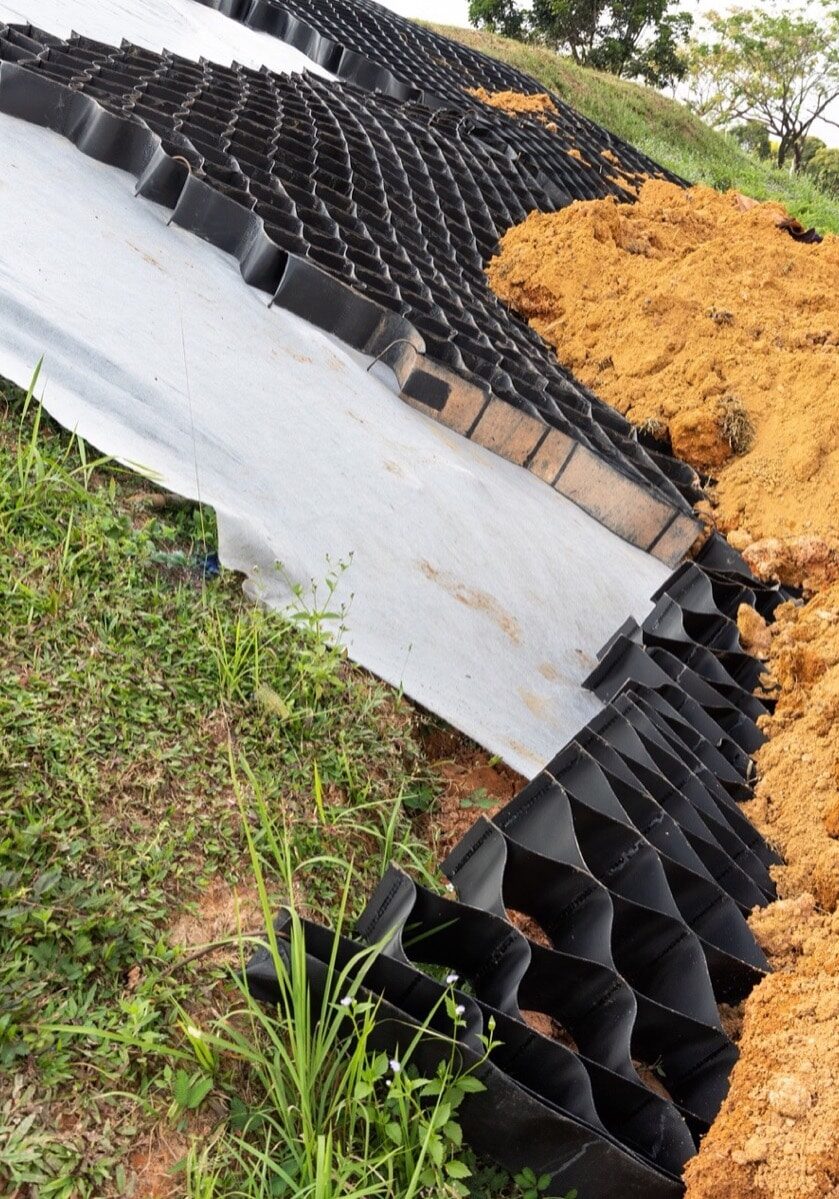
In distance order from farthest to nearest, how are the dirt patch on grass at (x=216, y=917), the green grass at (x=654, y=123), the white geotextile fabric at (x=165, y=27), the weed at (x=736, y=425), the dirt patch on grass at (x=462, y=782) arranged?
the green grass at (x=654, y=123), the white geotextile fabric at (x=165, y=27), the weed at (x=736, y=425), the dirt patch on grass at (x=462, y=782), the dirt patch on grass at (x=216, y=917)

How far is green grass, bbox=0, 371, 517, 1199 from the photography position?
1.80 m

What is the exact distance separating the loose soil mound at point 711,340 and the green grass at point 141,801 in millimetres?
2276

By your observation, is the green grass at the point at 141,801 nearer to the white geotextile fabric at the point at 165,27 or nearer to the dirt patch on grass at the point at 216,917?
the dirt patch on grass at the point at 216,917

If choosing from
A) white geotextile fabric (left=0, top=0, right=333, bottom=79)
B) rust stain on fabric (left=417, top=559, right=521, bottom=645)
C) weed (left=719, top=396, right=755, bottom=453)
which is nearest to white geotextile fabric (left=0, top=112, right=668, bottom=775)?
rust stain on fabric (left=417, top=559, right=521, bottom=645)

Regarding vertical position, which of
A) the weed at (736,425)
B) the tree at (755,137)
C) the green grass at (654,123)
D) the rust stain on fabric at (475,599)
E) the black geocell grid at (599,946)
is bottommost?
the black geocell grid at (599,946)

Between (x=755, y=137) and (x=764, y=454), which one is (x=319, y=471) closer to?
(x=764, y=454)

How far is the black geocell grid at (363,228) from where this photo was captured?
4.16 m

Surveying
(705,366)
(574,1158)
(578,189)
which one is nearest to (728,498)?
(705,366)

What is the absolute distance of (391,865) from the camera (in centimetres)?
219

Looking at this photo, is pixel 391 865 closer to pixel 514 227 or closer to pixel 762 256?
pixel 514 227

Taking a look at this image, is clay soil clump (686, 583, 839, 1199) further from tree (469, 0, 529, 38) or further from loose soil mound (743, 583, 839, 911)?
tree (469, 0, 529, 38)

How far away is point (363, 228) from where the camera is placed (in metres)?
5.06

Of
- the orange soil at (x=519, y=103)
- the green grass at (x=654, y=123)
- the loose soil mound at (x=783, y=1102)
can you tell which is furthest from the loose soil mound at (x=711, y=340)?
the green grass at (x=654, y=123)

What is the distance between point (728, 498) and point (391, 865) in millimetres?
2819
